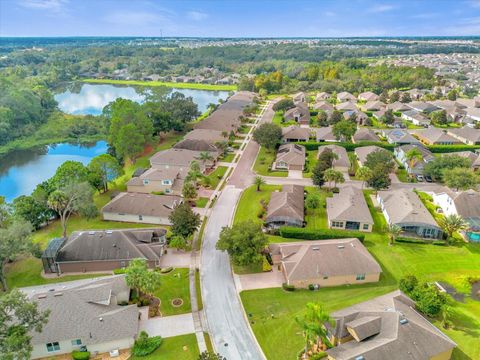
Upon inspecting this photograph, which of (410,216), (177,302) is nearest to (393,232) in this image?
(410,216)

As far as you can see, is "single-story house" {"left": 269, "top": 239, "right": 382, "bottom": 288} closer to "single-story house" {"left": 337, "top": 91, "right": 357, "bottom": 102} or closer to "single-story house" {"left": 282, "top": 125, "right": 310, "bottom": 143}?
"single-story house" {"left": 282, "top": 125, "right": 310, "bottom": 143}

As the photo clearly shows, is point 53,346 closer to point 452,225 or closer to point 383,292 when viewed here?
point 383,292

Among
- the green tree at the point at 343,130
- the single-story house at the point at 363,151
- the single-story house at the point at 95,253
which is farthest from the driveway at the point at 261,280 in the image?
the green tree at the point at 343,130

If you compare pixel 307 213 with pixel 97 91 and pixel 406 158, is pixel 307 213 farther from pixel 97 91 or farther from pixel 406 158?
pixel 97 91

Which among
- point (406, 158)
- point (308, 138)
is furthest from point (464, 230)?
point (308, 138)

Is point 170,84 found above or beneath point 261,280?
above

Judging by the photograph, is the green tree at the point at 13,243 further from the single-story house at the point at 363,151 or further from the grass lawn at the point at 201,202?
the single-story house at the point at 363,151

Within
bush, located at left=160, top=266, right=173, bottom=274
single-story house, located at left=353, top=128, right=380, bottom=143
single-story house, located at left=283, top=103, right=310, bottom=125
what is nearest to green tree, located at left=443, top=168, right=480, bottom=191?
single-story house, located at left=353, top=128, right=380, bottom=143
